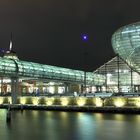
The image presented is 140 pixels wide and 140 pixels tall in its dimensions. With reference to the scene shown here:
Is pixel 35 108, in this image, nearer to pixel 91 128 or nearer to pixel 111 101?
pixel 111 101

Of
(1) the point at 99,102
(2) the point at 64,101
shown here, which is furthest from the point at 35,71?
(1) the point at 99,102

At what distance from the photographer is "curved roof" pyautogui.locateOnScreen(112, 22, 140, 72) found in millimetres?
102062

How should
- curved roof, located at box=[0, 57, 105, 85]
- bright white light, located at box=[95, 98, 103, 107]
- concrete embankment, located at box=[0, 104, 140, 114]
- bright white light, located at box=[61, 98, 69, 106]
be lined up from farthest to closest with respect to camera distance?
curved roof, located at box=[0, 57, 105, 85] < bright white light, located at box=[61, 98, 69, 106] < bright white light, located at box=[95, 98, 103, 107] < concrete embankment, located at box=[0, 104, 140, 114]

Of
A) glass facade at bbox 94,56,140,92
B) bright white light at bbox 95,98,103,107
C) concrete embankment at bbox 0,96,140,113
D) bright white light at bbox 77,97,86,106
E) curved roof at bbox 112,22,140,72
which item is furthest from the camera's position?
glass facade at bbox 94,56,140,92

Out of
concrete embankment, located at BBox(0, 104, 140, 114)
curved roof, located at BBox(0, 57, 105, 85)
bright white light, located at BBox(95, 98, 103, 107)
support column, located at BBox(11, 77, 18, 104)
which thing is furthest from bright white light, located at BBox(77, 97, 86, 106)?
curved roof, located at BBox(0, 57, 105, 85)

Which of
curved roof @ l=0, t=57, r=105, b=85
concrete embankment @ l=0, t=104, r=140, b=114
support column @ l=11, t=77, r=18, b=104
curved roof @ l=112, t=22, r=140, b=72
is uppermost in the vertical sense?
curved roof @ l=112, t=22, r=140, b=72

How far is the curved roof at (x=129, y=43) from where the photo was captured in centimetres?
10206

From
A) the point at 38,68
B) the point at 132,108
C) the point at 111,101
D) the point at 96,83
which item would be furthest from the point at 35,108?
the point at 96,83

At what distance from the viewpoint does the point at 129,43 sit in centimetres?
10394

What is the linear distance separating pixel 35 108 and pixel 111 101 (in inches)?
623

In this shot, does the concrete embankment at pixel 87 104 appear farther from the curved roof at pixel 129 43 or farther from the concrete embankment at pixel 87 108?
the curved roof at pixel 129 43

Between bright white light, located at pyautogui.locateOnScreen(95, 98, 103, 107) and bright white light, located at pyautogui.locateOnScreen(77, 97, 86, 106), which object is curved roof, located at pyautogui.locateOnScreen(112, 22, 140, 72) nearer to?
bright white light, located at pyautogui.locateOnScreen(77, 97, 86, 106)

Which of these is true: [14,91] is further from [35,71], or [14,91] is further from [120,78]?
[120,78]

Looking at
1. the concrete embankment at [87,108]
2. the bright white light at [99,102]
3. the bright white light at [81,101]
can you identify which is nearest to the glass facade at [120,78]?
the bright white light at [81,101]
